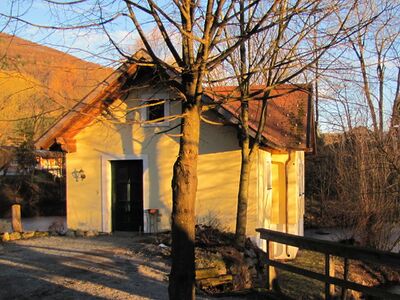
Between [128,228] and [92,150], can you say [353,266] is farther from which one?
[92,150]

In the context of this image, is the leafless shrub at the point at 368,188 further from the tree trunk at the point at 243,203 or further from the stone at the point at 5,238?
the stone at the point at 5,238

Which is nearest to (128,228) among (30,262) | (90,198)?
(90,198)

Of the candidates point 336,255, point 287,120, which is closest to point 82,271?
point 336,255

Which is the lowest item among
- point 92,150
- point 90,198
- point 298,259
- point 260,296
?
point 298,259

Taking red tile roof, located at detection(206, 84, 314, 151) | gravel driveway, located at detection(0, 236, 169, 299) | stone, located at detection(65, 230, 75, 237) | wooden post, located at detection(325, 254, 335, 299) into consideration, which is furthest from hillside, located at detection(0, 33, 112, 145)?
Answer: stone, located at detection(65, 230, 75, 237)

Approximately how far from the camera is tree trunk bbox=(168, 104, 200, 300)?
489 cm

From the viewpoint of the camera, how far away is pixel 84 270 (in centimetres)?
966

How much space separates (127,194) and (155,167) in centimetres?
135

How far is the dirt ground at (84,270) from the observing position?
8039mm

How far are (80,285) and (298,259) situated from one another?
893 centimetres

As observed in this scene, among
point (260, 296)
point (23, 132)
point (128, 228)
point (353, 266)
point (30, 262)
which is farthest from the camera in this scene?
point (23, 132)

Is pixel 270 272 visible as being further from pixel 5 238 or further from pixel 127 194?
pixel 5 238

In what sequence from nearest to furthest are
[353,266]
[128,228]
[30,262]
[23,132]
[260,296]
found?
[260,296] < [30,262] < [353,266] < [128,228] < [23,132]

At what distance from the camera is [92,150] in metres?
15.6
